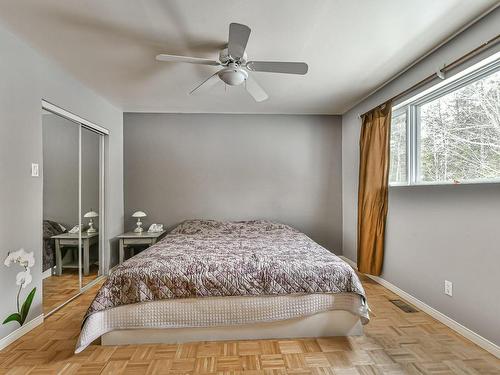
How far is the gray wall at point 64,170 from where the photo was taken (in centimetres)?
261

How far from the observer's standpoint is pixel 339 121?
14.9 feet

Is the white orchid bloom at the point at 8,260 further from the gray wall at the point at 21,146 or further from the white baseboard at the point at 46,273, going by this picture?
the white baseboard at the point at 46,273

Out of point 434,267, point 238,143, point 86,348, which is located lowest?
point 86,348

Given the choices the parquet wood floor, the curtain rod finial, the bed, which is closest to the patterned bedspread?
the bed

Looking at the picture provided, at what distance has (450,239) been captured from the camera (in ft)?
7.79

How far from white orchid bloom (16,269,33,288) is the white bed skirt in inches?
29.8

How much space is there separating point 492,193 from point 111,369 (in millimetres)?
2753

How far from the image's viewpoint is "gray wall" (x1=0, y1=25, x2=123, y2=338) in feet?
6.91

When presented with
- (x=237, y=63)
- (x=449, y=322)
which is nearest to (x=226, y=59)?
(x=237, y=63)

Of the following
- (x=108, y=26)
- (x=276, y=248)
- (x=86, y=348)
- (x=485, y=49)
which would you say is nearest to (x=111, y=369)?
(x=86, y=348)

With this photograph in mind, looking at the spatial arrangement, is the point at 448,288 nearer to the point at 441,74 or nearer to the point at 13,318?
the point at 441,74

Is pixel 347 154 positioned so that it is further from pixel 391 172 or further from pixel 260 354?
pixel 260 354

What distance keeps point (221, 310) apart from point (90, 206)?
2.19m

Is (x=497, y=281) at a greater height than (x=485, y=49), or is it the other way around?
(x=485, y=49)
